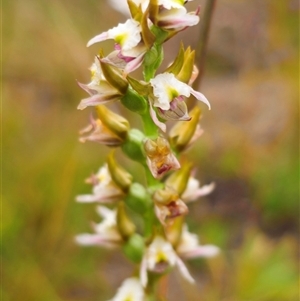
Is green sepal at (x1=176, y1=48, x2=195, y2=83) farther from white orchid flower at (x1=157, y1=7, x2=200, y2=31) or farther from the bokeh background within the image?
the bokeh background

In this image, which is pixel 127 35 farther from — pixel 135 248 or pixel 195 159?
pixel 195 159

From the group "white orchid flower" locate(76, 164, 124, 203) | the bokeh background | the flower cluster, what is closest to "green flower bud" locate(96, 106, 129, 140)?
the flower cluster

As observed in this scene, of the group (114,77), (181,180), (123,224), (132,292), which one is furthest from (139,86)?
(132,292)

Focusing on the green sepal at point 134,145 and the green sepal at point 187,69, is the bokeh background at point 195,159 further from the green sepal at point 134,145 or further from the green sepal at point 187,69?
the green sepal at point 187,69

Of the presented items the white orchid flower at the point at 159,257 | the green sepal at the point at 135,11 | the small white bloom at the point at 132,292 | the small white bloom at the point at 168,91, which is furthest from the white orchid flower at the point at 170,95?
the small white bloom at the point at 132,292

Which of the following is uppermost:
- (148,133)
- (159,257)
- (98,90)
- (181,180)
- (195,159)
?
(98,90)

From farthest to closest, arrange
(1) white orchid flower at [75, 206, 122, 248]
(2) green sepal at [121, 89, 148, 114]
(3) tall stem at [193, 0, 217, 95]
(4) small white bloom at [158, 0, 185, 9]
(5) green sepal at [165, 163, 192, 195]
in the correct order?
1. (3) tall stem at [193, 0, 217, 95]
2. (1) white orchid flower at [75, 206, 122, 248]
3. (5) green sepal at [165, 163, 192, 195]
4. (2) green sepal at [121, 89, 148, 114]
5. (4) small white bloom at [158, 0, 185, 9]
